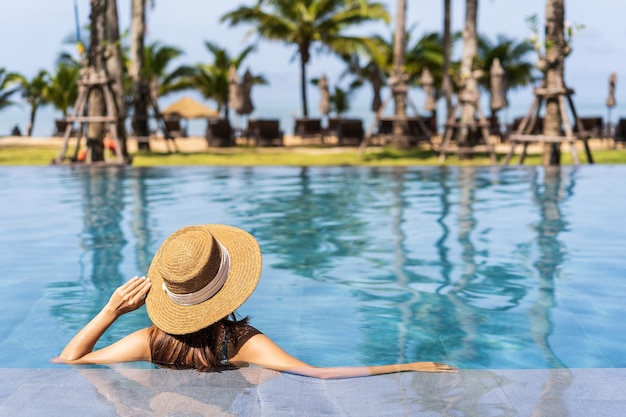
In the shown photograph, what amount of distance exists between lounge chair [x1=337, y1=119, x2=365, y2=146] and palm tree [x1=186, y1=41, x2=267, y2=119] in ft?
53.3

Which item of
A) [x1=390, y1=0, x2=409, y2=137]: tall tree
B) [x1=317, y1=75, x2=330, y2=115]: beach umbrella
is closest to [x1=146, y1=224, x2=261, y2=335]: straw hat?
[x1=390, y1=0, x2=409, y2=137]: tall tree

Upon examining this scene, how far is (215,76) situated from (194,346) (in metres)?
38.6

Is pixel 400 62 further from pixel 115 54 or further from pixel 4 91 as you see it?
pixel 4 91

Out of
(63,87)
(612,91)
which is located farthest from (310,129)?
(63,87)

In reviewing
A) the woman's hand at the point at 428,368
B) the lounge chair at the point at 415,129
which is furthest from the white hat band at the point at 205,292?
the lounge chair at the point at 415,129

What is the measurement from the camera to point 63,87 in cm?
4059

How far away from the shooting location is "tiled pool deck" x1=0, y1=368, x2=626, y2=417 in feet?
10.2

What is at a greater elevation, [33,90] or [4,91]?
[33,90]

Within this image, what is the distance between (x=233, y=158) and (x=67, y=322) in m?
16.5

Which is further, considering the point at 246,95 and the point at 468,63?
the point at 246,95

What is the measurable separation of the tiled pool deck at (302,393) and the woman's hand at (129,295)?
0.26 meters

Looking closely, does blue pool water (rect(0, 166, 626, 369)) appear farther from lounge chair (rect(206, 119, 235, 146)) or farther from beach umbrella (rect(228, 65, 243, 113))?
beach umbrella (rect(228, 65, 243, 113))

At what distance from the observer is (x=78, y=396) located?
3246 mm

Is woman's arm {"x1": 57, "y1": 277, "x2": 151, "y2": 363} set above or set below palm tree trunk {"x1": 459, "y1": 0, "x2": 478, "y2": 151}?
below
